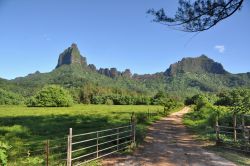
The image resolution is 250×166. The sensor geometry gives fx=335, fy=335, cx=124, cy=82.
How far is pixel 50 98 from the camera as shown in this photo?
10600 cm

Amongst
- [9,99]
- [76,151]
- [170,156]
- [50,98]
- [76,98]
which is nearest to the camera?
[170,156]

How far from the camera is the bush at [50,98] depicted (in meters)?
105

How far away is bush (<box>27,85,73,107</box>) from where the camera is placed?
104688mm

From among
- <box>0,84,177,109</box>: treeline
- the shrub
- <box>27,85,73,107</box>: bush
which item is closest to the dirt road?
<box>0,84,177,109</box>: treeline

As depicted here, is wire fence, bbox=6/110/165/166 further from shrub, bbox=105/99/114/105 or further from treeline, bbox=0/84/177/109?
shrub, bbox=105/99/114/105

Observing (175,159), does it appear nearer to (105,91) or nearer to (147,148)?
(147,148)

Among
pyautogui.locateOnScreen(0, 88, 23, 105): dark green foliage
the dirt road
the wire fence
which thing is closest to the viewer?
the dirt road

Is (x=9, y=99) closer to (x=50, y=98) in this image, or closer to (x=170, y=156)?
(x=50, y=98)

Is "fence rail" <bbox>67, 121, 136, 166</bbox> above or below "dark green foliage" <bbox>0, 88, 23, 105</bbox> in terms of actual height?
below

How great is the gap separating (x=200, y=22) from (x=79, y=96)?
13143 centimetres

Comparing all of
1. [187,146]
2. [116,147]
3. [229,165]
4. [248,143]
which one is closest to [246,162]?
[229,165]

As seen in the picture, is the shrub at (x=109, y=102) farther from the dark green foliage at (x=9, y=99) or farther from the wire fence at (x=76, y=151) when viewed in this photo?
the wire fence at (x=76, y=151)

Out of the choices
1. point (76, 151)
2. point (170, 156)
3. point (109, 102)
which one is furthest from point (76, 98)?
point (170, 156)

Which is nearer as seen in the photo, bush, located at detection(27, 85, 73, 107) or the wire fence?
the wire fence
